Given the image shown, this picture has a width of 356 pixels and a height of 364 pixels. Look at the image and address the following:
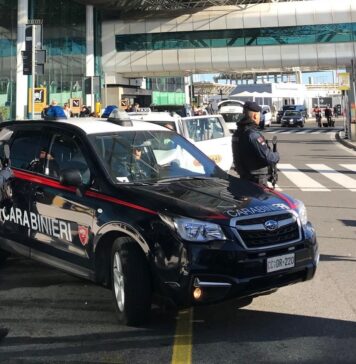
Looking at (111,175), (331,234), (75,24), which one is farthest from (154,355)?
(75,24)

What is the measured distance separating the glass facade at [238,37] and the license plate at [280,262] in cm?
4210

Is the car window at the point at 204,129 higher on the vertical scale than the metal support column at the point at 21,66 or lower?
→ lower

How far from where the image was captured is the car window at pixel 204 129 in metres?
12.8

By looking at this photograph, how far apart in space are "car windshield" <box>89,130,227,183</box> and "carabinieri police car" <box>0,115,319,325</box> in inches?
0.5

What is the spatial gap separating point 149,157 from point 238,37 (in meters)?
41.7

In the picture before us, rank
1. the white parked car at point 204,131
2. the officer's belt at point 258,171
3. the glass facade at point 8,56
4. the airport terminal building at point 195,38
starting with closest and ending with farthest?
the officer's belt at point 258,171 → the white parked car at point 204,131 → the glass facade at point 8,56 → the airport terminal building at point 195,38

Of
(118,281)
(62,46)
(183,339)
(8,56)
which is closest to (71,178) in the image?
(118,281)

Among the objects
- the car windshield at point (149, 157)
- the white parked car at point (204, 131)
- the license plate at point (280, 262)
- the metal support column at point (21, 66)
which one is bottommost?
the license plate at point (280, 262)

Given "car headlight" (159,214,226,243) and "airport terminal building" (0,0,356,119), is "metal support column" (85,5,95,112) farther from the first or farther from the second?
"car headlight" (159,214,226,243)

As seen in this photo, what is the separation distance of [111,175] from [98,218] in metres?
0.45

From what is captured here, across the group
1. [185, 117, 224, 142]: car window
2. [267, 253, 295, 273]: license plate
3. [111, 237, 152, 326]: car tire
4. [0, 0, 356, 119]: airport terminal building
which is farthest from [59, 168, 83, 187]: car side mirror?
[0, 0, 356, 119]: airport terminal building

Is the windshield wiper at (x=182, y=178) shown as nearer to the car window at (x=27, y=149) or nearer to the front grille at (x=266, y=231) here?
the front grille at (x=266, y=231)

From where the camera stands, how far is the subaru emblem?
4520mm

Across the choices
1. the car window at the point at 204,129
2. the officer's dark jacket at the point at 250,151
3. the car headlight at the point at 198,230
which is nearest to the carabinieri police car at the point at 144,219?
the car headlight at the point at 198,230
